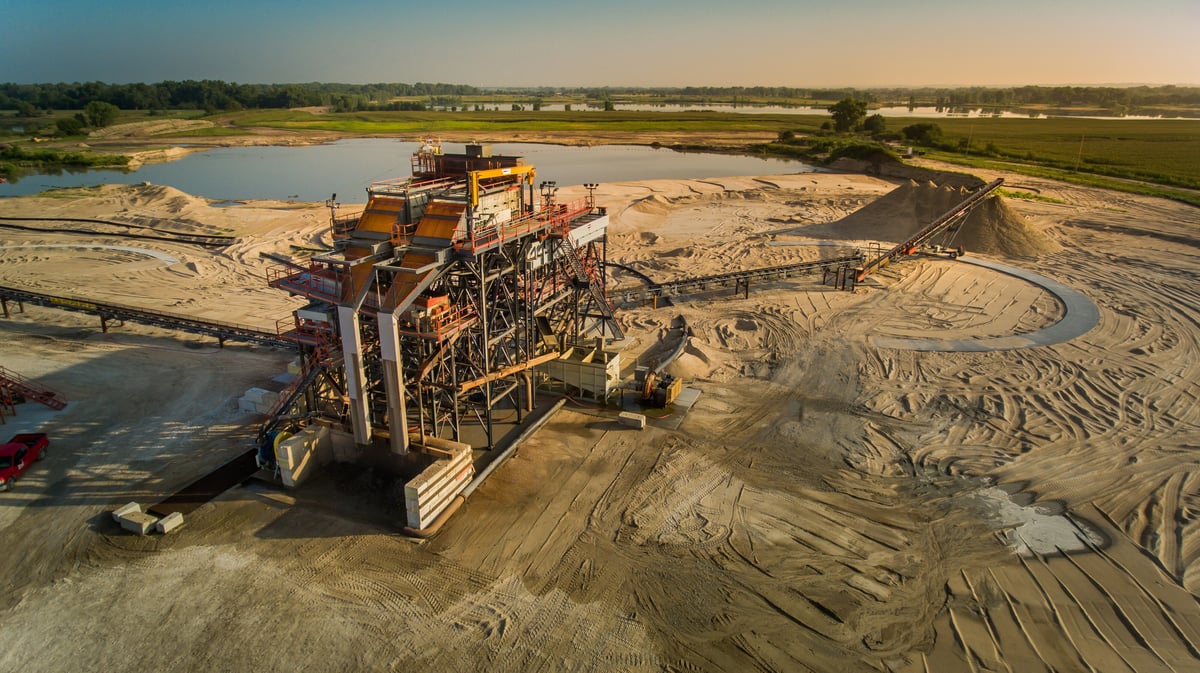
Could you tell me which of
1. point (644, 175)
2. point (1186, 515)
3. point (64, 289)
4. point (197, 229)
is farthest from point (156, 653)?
point (644, 175)

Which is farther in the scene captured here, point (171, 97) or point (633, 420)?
point (171, 97)

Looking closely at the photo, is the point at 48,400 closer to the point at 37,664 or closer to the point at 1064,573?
the point at 37,664

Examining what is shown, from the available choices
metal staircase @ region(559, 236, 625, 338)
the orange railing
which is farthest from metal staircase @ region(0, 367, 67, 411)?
metal staircase @ region(559, 236, 625, 338)

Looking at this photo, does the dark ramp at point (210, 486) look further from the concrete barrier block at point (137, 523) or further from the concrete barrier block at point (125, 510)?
the concrete barrier block at point (137, 523)

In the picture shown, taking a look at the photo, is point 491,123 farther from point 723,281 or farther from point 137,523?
point 137,523

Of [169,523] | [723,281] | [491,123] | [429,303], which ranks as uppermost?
[491,123]

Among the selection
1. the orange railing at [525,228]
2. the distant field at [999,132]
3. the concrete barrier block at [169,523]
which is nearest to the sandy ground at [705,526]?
the concrete barrier block at [169,523]

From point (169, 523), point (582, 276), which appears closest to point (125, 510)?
point (169, 523)
